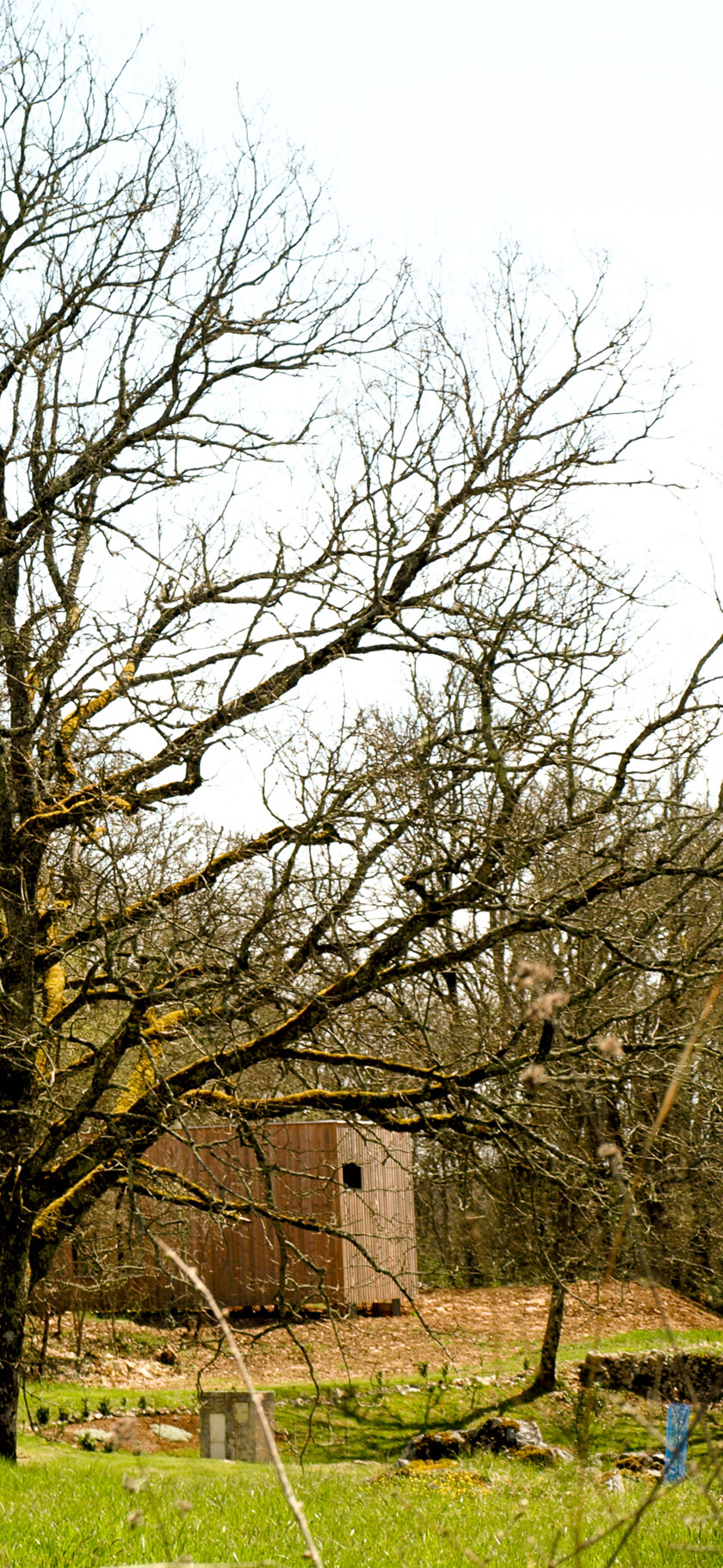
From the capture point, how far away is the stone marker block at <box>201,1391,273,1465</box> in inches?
425

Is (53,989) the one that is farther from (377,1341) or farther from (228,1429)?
(377,1341)

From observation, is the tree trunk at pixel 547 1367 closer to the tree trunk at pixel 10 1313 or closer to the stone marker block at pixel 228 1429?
the stone marker block at pixel 228 1429

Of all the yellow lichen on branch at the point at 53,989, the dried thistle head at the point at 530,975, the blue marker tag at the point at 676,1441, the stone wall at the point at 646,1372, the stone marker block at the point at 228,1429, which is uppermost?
the yellow lichen on branch at the point at 53,989

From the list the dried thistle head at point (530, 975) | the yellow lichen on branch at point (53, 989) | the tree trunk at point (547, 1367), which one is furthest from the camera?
the tree trunk at point (547, 1367)

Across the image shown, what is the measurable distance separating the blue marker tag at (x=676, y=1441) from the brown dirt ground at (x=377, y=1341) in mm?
9731

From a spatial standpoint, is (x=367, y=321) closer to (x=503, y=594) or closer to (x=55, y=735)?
(x=503, y=594)

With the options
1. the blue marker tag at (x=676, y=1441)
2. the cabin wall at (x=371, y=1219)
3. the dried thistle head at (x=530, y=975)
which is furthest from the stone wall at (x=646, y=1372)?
the dried thistle head at (x=530, y=975)

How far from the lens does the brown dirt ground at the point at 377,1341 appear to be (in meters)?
16.4

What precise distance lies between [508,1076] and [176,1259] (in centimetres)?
631

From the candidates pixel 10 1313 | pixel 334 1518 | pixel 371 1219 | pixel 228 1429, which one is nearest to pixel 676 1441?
pixel 334 1518

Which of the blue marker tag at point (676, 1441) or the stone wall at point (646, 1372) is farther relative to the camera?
the stone wall at point (646, 1372)

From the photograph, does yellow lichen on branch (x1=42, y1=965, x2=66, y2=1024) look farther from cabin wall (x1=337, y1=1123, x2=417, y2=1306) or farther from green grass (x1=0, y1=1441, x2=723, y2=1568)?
cabin wall (x1=337, y1=1123, x2=417, y2=1306)

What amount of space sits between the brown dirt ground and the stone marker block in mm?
3970

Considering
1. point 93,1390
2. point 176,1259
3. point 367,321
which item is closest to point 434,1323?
point 93,1390
